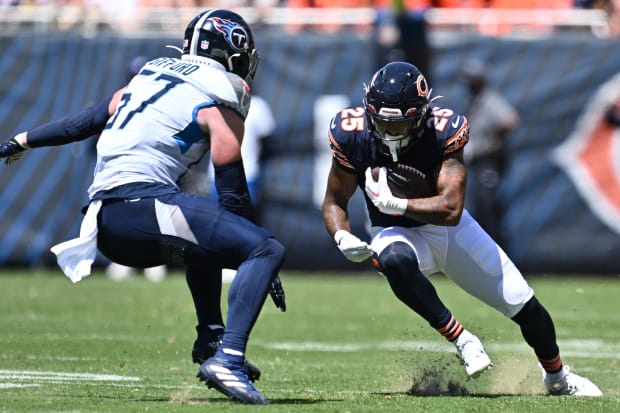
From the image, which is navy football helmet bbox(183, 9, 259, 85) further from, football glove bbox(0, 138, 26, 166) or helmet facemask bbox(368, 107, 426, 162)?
football glove bbox(0, 138, 26, 166)

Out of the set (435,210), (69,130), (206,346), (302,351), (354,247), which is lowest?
(302,351)

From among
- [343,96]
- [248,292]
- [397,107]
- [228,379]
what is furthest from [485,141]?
[228,379]

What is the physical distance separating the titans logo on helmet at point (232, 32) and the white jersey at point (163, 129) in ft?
0.55

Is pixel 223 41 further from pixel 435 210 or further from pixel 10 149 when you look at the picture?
pixel 435 210

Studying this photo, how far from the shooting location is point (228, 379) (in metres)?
4.96

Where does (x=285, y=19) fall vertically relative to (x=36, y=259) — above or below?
above

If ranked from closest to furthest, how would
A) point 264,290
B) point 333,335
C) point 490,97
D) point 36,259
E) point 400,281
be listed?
point 264,290 → point 400,281 → point 333,335 → point 490,97 → point 36,259

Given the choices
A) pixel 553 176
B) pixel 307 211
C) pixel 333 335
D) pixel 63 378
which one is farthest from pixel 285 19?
pixel 63 378

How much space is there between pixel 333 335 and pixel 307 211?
173 inches

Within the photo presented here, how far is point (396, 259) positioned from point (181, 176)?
105 centimetres

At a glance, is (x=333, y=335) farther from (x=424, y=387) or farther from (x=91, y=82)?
(x=91, y=82)

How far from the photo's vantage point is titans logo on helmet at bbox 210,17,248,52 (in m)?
5.48

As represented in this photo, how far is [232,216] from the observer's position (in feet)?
16.8

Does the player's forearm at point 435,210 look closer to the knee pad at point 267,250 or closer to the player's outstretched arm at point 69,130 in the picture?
the knee pad at point 267,250
